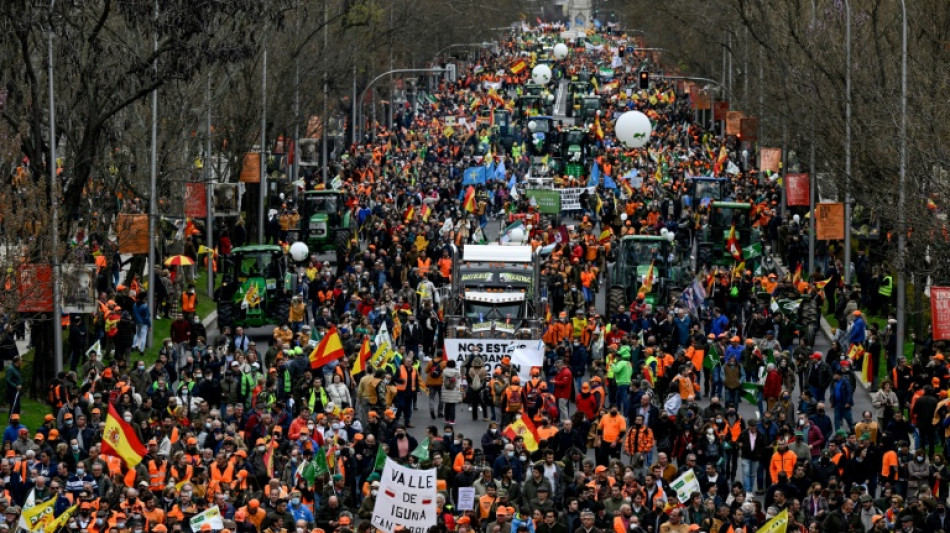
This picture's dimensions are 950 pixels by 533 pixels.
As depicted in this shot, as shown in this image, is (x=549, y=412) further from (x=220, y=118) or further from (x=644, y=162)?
(x=644, y=162)

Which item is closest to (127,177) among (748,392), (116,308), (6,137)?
(116,308)

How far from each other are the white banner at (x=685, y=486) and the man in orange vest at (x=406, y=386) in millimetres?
7626

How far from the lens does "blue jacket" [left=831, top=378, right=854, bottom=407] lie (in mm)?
32594

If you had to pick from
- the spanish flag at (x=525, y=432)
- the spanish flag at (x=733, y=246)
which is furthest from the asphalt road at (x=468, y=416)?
the spanish flag at (x=733, y=246)

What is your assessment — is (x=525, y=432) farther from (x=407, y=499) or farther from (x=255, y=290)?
(x=255, y=290)

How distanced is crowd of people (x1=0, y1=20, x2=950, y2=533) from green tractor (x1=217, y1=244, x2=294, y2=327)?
0.72 m

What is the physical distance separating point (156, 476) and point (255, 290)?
48.3 ft

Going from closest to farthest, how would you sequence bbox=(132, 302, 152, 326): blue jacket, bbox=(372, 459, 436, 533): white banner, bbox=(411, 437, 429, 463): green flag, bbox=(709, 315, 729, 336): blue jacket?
bbox=(372, 459, 436, 533): white banner, bbox=(411, 437, 429, 463): green flag, bbox=(709, 315, 729, 336): blue jacket, bbox=(132, 302, 152, 326): blue jacket

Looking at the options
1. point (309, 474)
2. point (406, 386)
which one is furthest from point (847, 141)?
point (309, 474)

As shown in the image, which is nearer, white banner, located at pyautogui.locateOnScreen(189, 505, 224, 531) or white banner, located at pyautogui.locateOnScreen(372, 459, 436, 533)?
white banner, located at pyautogui.locateOnScreen(372, 459, 436, 533)

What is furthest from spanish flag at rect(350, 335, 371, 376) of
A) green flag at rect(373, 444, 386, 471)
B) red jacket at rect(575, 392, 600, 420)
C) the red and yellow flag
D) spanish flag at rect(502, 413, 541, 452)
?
the red and yellow flag

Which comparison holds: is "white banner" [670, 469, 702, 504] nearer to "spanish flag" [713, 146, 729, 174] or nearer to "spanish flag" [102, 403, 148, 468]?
"spanish flag" [102, 403, 148, 468]

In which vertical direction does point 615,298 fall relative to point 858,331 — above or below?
above

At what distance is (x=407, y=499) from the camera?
24.6 meters
